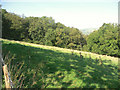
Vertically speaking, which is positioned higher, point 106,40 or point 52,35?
point 52,35

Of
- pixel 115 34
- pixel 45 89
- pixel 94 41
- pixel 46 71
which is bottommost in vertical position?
pixel 45 89

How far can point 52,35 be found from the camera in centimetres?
5534

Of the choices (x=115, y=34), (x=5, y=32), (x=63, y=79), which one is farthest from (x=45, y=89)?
(x=5, y=32)

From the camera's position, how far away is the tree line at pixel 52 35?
138 ft

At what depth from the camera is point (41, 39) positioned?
185 feet

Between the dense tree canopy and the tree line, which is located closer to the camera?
the dense tree canopy

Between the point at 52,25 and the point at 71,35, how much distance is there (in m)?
15.2

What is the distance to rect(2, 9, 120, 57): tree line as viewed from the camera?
138 ft

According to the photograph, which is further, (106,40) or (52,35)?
(52,35)

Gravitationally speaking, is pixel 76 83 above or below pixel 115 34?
below

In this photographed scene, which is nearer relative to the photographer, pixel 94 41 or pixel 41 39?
pixel 94 41

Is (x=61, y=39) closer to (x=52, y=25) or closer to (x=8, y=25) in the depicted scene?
(x=52, y=25)

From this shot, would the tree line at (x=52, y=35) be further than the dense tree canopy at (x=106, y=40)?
Yes

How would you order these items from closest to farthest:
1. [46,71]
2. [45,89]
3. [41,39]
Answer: [45,89] < [46,71] < [41,39]
